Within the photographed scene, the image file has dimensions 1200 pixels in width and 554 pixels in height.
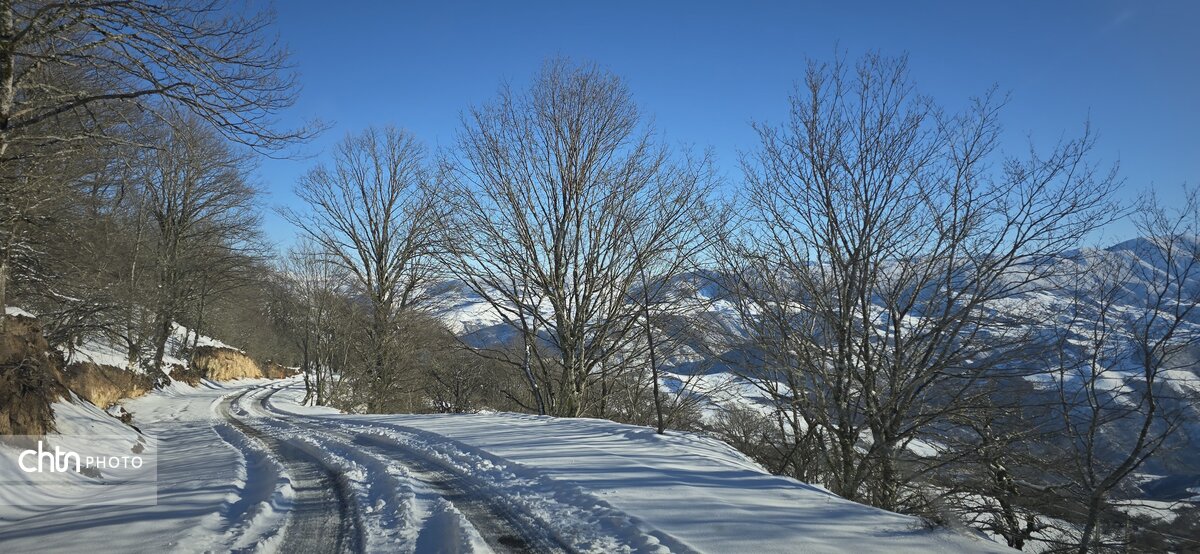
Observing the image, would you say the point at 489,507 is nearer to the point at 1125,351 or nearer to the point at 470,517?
the point at 470,517

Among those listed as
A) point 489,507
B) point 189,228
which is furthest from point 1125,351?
point 189,228

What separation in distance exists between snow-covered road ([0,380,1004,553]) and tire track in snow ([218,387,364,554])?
2 cm

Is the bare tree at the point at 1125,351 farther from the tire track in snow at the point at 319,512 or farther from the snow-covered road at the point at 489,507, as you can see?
the tire track in snow at the point at 319,512

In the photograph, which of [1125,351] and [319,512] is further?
[1125,351]

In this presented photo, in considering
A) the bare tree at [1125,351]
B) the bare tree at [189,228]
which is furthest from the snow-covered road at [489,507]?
the bare tree at [189,228]

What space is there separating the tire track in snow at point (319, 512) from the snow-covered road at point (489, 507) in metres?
0.02

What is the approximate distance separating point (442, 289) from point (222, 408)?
312 inches

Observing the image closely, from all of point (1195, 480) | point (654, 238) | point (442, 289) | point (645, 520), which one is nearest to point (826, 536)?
point (645, 520)

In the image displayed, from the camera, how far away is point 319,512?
15.0ft

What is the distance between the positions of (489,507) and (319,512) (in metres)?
1.38

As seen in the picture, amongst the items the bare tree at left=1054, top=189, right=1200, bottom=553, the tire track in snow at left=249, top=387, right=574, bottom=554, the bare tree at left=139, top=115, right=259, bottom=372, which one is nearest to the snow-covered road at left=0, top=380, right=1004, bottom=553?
the tire track in snow at left=249, top=387, right=574, bottom=554

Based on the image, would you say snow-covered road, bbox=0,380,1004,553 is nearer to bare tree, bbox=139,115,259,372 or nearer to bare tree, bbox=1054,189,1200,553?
bare tree, bbox=1054,189,1200,553

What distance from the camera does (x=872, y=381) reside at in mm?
7176

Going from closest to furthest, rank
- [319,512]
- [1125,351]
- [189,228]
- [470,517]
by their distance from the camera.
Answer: [470,517], [319,512], [1125,351], [189,228]
